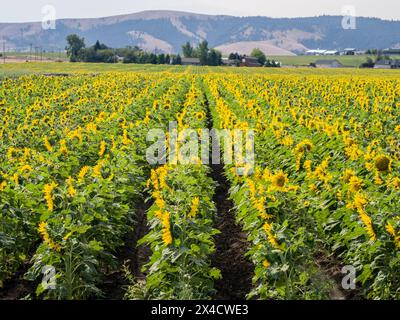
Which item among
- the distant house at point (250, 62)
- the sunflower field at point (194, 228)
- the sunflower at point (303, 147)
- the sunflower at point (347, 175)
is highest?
the distant house at point (250, 62)

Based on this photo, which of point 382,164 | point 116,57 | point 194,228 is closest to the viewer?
point 194,228

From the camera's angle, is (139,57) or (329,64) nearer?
(139,57)

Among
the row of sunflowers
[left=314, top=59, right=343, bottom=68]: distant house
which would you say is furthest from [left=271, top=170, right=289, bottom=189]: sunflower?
[left=314, top=59, right=343, bottom=68]: distant house

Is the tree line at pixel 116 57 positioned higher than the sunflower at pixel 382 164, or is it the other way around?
the tree line at pixel 116 57

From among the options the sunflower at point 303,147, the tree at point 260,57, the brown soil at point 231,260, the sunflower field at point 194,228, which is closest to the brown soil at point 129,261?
the sunflower field at point 194,228

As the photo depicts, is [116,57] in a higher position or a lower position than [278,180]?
higher

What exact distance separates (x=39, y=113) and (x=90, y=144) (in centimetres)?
661

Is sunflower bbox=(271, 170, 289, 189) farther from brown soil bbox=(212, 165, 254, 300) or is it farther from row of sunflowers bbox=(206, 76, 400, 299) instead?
brown soil bbox=(212, 165, 254, 300)

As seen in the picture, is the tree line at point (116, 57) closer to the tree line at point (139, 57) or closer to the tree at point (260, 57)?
the tree line at point (139, 57)

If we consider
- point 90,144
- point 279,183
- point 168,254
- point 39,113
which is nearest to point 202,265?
point 168,254

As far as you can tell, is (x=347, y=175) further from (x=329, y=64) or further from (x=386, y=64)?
(x=329, y=64)

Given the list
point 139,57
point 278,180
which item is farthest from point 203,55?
point 278,180

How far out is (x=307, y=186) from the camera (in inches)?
339

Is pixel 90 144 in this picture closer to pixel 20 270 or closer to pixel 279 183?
pixel 20 270
